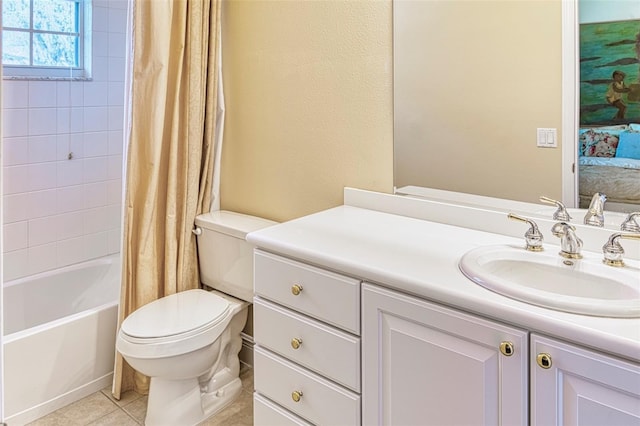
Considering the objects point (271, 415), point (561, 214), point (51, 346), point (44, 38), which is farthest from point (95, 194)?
point (561, 214)

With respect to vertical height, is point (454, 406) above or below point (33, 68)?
below

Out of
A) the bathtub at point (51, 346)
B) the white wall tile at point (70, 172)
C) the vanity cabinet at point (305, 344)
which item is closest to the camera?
the vanity cabinet at point (305, 344)

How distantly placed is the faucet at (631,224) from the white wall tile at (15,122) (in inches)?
101

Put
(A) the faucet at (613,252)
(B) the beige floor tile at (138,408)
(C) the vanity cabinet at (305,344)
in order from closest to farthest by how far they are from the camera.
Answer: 1. (A) the faucet at (613,252)
2. (C) the vanity cabinet at (305,344)
3. (B) the beige floor tile at (138,408)

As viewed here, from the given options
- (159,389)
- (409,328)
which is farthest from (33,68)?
(409,328)

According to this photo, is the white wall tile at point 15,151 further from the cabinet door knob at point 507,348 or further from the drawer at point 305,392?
the cabinet door knob at point 507,348

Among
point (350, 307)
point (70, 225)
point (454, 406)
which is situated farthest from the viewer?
point (70, 225)

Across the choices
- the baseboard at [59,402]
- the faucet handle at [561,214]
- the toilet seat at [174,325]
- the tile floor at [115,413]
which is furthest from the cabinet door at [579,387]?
the baseboard at [59,402]

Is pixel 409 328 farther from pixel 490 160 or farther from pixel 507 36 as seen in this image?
pixel 507 36

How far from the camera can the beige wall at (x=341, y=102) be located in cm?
149

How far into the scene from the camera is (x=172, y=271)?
85.7 inches

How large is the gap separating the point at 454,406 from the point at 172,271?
57.3 inches

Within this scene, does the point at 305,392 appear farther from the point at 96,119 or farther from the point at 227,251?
the point at 96,119

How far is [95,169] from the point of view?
8.93 feet
